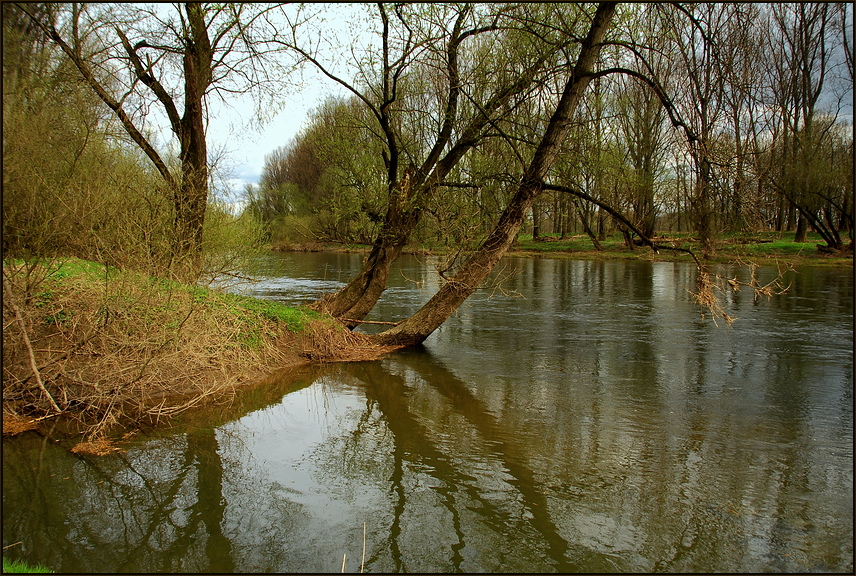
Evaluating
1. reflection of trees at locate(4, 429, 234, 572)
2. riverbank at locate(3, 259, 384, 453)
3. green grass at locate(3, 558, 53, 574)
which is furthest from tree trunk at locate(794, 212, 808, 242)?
green grass at locate(3, 558, 53, 574)

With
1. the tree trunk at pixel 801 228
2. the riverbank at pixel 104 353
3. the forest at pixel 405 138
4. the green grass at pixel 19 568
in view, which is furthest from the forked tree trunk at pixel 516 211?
the tree trunk at pixel 801 228

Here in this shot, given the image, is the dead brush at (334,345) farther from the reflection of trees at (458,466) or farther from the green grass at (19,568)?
the green grass at (19,568)

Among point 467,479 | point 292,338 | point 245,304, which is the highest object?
point 245,304

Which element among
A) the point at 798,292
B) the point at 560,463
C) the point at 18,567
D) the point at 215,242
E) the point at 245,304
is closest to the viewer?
the point at 18,567

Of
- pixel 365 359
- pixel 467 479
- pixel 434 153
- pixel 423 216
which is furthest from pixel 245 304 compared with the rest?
pixel 467 479

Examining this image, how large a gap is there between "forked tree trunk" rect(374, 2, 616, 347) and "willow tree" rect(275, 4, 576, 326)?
60 centimetres

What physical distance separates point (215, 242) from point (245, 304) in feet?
9.17

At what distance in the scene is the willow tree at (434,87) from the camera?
10.5 m

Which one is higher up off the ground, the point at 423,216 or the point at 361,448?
the point at 423,216

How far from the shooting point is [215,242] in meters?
13.0

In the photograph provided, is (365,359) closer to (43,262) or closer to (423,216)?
(423,216)

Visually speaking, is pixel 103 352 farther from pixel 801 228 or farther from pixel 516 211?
pixel 801 228

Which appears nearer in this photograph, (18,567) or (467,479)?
(18,567)

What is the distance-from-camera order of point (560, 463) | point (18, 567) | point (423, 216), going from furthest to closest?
1. point (423, 216)
2. point (560, 463)
3. point (18, 567)
